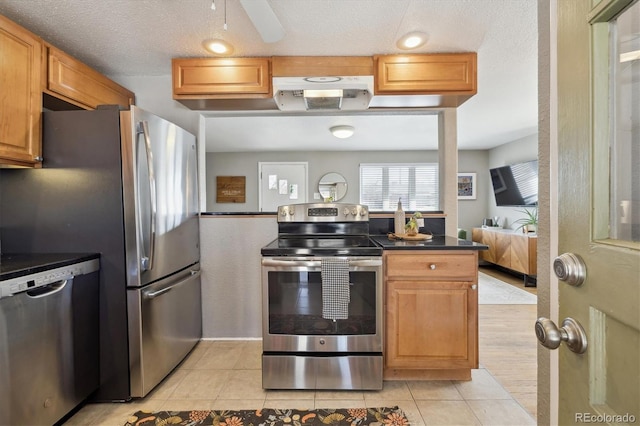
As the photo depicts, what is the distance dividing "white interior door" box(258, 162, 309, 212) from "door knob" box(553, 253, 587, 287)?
5006 millimetres

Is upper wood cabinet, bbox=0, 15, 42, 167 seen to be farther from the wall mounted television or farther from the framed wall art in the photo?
the framed wall art

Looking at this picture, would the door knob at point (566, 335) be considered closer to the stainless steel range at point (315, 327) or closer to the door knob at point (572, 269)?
the door knob at point (572, 269)

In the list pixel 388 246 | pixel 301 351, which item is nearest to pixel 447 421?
pixel 301 351

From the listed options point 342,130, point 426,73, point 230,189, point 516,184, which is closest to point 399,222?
point 426,73

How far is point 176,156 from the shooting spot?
Result: 6.61 feet

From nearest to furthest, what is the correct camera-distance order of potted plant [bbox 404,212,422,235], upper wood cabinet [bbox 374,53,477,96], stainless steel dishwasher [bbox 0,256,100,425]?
stainless steel dishwasher [bbox 0,256,100,425]
upper wood cabinet [bbox 374,53,477,96]
potted plant [bbox 404,212,422,235]

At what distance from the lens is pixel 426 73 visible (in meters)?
2.09

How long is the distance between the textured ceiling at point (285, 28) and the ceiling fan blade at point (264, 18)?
195 millimetres

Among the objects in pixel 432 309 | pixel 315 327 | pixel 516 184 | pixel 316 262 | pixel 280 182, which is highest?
pixel 280 182

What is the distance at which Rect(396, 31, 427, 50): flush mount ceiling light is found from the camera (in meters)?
1.87

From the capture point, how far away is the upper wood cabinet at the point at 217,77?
6.92 ft

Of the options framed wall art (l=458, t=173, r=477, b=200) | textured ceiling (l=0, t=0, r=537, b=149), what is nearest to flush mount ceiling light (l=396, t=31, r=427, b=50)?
textured ceiling (l=0, t=0, r=537, b=149)

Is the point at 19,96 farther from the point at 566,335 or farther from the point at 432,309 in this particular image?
the point at 432,309

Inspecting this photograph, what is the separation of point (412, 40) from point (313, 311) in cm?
188
